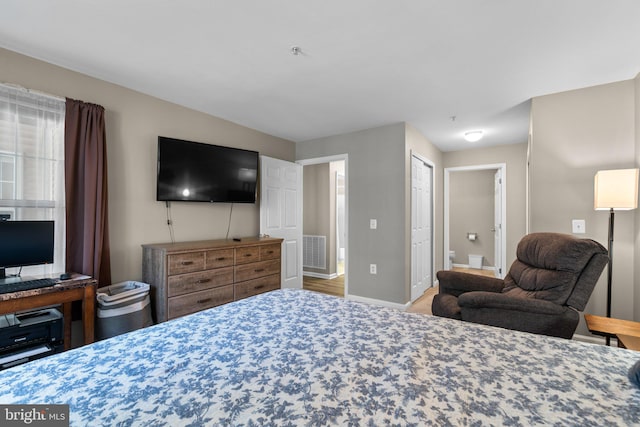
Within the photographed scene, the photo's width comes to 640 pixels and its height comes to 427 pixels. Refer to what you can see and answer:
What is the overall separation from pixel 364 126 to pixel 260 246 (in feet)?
6.92

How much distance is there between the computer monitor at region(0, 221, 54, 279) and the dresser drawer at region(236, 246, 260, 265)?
5.06ft

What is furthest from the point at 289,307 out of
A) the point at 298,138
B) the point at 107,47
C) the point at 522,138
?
the point at 522,138

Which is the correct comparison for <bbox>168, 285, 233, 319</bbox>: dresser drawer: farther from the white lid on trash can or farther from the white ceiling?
the white ceiling

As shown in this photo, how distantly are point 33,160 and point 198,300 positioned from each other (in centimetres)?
174

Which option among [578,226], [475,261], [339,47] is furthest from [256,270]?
[475,261]

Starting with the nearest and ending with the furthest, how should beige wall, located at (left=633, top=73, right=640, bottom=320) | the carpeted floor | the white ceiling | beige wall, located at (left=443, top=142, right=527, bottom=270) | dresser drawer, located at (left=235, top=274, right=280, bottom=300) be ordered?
the white ceiling
beige wall, located at (left=633, top=73, right=640, bottom=320)
dresser drawer, located at (left=235, top=274, right=280, bottom=300)
the carpeted floor
beige wall, located at (left=443, top=142, right=527, bottom=270)

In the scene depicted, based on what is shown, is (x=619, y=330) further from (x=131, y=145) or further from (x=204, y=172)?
(x=131, y=145)

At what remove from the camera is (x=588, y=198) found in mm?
2707

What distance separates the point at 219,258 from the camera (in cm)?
305

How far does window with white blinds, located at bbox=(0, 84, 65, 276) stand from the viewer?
217 centimetres

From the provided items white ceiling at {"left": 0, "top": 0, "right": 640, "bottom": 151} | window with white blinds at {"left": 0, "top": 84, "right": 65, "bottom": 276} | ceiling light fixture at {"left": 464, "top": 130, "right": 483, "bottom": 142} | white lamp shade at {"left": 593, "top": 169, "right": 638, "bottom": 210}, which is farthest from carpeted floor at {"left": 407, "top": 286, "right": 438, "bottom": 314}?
window with white blinds at {"left": 0, "top": 84, "right": 65, "bottom": 276}

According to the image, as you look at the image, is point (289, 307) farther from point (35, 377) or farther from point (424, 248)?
point (424, 248)

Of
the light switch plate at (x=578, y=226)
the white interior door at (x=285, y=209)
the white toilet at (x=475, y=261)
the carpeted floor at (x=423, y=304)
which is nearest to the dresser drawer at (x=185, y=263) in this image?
the white interior door at (x=285, y=209)

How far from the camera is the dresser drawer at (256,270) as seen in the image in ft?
10.7
